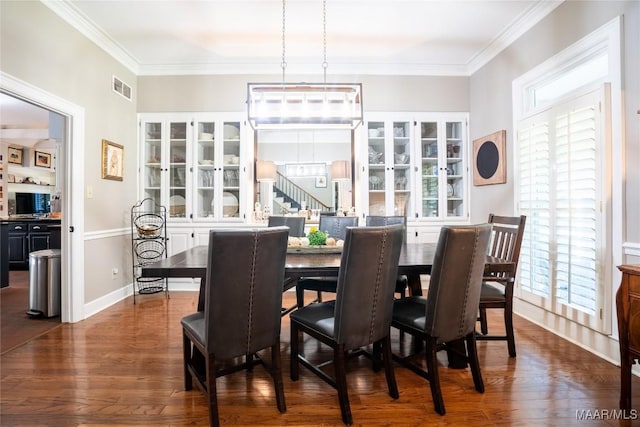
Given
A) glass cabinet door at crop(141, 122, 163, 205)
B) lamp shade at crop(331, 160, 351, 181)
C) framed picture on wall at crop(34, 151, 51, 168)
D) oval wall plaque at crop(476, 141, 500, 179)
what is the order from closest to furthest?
oval wall plaque at crop(476, 141, 500, 179) → lamp shade at crop(331, 160, 351, 181) → glass cabinet door at crop(141, 122, 163, 205) → framed picture on wall at crop(34, 151, 51, 168)

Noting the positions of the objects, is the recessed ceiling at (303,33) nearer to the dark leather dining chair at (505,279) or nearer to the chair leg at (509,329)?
the dark leather dining chair at (505,279)

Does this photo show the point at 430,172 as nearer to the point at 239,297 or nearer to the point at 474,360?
the point at 474,360

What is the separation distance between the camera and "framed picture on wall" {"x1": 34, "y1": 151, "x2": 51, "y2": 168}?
7.18 m

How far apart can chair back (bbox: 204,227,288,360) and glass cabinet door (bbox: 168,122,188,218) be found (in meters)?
3.07

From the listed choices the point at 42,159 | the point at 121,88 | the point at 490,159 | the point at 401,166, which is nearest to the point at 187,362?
the point at 401,166

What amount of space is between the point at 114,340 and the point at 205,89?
3195 millimetres

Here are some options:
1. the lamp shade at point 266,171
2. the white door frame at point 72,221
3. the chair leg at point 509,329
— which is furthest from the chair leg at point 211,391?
the lamp shade at point 266,171

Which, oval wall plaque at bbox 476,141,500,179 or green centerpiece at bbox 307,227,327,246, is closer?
green centerpiece at bbox 307,227,327,246

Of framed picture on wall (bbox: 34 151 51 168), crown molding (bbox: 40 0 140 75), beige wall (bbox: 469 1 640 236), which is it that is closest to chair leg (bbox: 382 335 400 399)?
beige wall (bbox: 469 1 640 236)

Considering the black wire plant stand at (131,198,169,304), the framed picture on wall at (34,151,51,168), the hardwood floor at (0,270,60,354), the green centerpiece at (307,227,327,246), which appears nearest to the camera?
the green centerpiece at (307,227,327,246)

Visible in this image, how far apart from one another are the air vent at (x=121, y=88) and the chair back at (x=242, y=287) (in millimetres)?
3436

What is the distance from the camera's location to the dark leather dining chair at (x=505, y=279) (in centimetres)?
229

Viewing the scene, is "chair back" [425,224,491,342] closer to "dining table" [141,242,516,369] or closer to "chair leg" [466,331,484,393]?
"chair leg" [466,331,484,393]

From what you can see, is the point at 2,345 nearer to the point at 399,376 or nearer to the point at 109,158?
the point at 109,158
